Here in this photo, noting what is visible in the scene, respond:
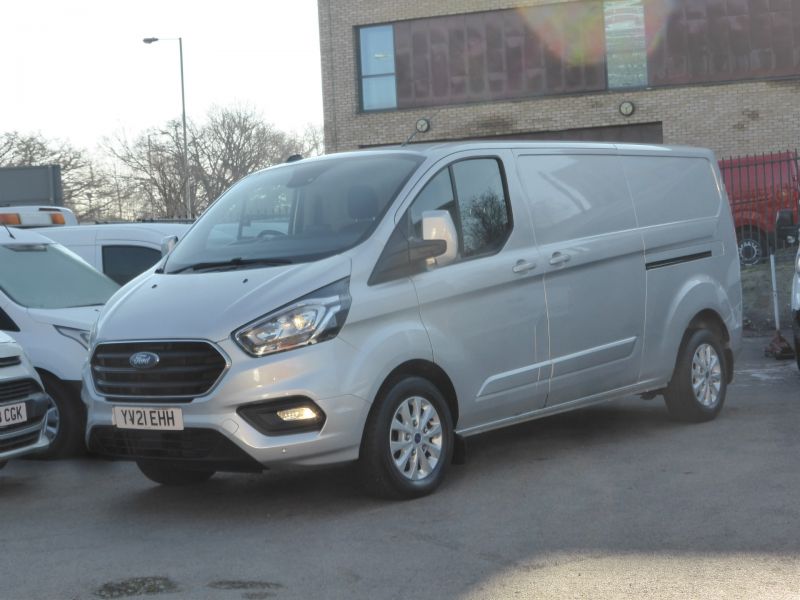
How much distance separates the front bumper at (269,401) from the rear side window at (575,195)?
200 centimetres

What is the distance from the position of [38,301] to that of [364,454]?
12.5 feet

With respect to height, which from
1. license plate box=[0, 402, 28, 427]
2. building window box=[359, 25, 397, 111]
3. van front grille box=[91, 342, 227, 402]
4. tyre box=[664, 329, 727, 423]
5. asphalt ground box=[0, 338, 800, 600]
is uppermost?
building window box=[359, 25, 397, 111]

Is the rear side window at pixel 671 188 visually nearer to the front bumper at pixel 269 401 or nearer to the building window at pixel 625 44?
the front bumper at pixel 269 401

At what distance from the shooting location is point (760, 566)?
497 centimetres

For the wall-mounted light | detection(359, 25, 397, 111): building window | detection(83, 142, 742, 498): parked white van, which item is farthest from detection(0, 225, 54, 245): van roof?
detection(359, 25, 397, 111): building window

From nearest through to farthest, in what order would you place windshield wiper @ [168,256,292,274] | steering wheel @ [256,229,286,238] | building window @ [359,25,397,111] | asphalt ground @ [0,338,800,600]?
asphalt ground @ [0,338,800,600]
windshield wiper @ [168,256,292,274]
steering wheel @ [256,229,286,238]
building window @ [359,25,397,111]

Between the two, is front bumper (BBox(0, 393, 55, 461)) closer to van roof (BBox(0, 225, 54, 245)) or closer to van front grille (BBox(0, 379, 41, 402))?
van front grille (BBox(0, 379, 41, 402))

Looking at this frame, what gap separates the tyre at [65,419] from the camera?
864 cm

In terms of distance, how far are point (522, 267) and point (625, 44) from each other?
25772 millimetres

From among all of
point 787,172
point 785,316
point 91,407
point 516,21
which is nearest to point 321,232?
point 91,407

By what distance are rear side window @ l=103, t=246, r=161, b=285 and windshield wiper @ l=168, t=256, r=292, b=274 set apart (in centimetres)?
469

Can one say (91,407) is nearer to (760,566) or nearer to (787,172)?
(760,566)

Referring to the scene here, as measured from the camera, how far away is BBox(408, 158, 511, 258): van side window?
23.0ft

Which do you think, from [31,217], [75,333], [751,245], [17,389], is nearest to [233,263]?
[17,389]
